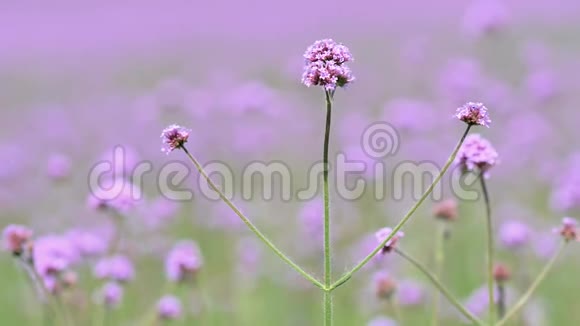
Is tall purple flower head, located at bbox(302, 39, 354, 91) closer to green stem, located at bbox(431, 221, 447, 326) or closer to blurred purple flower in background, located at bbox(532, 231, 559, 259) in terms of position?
green stem, located at bbox(431, 221, 447, 326)

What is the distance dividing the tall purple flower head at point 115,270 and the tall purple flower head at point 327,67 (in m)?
1.99

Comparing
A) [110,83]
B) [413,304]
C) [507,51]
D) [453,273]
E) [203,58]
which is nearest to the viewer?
[413,304]

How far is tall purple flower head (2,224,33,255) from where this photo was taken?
11.1 feet

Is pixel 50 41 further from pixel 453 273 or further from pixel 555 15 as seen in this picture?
pixel 453 273

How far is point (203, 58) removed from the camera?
18875 millimetres

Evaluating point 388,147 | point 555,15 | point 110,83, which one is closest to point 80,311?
point 388,147

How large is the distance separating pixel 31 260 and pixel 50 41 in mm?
23699

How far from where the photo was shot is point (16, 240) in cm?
341

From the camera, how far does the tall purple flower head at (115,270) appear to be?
14.1 ft

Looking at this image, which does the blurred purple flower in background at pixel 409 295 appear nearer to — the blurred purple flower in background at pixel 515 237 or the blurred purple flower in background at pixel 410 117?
the blurred purple flower in background at pixel 515 237

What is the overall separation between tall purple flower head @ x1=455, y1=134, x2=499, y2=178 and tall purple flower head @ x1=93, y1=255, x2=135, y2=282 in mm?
1840

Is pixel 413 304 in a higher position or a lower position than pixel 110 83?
lower

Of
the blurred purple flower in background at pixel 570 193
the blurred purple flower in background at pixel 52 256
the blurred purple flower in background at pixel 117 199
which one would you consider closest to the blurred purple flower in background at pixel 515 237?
the blurred purple flower in background at pixel 570 193

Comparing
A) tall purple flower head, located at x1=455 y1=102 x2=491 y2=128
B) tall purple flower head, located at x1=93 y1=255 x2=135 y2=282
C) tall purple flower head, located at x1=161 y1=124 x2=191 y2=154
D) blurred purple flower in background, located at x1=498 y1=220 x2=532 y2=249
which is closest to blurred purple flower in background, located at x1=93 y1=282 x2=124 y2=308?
tall purple flower head, located at x1=93 y1=255 x2=135 y2=282
